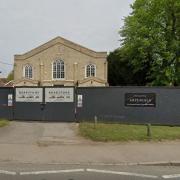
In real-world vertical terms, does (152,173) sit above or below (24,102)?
below

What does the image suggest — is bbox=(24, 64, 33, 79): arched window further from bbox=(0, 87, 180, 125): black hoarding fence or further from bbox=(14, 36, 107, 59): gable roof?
bbox=(0, 87, 180, 125): black hoarding fence

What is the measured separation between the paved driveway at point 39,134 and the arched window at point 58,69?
49.2 m

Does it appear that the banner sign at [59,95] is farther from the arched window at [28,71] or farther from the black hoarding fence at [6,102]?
the arched window at [28,71]

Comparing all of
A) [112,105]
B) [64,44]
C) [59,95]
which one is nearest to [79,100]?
[59,95]

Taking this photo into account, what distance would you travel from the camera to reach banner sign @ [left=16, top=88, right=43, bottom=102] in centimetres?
2280

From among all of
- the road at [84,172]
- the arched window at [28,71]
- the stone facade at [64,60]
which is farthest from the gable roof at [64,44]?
the road at [84,172]

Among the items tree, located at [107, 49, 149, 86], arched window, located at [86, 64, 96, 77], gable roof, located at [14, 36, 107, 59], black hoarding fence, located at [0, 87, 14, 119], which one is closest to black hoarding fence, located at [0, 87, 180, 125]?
black hoarding fence, located at [0, 87, 14, 119]

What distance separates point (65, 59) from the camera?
68.8m

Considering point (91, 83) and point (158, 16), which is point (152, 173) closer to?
point (158, 16)

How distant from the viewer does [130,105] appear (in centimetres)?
2239

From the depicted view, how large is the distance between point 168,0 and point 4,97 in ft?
101

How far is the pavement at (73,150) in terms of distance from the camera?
39.4 ft

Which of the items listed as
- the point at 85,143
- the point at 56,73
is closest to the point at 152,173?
the point at 85,143

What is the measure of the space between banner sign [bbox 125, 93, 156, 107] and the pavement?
5.70m
